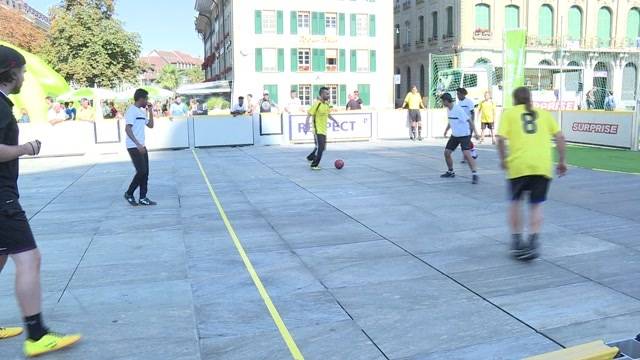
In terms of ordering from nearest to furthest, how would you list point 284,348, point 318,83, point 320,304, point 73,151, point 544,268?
point 284,348 < point 320,304 < point 544,268 < point 73,151 < point 318,83

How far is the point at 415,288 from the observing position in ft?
16.7

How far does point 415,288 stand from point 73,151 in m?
16.4

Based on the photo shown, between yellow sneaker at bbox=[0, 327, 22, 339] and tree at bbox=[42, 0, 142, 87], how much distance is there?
41501mm

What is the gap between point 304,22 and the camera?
1849 inches

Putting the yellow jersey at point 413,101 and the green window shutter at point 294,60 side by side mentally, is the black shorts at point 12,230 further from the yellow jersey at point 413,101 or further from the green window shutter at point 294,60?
the green window shutter at point 294,60

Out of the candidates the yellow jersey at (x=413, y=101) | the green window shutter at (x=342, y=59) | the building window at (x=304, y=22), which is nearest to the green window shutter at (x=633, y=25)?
the green window shutter at (x=342, y=59)

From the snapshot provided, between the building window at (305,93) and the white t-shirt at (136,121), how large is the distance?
3799 centimetres

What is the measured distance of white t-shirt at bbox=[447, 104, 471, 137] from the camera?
11.4 m

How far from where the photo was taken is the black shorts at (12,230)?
3.68 metres

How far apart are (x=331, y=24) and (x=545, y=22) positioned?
17.3 metres

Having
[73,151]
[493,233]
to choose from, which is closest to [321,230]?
[493,233]

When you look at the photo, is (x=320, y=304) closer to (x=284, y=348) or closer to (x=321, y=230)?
(x=284, y=348)

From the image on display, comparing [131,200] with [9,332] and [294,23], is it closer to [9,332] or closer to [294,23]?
[9,332]

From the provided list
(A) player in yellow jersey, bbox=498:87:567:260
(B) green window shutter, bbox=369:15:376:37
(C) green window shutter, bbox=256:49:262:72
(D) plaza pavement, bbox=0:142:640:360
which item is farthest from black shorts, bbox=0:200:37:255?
(B) green window shutter, bbox=369:15:376:37
